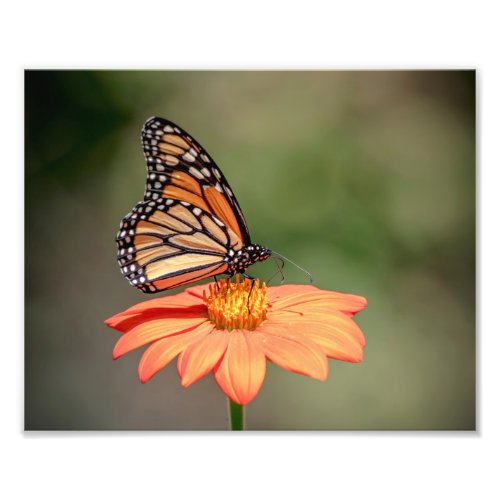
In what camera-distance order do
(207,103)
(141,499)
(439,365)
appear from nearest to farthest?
1. (141,499)
2. (439,365)
3. (207,103)

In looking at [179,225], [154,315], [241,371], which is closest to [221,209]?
[179,225]

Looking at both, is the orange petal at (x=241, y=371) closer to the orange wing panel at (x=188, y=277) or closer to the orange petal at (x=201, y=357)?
the orange petal at (x=201, y=357)

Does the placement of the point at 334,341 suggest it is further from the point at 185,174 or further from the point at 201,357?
the point at 185,174

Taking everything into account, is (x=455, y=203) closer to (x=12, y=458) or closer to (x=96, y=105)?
(x=96, y=105)

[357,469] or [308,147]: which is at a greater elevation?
[308,147]

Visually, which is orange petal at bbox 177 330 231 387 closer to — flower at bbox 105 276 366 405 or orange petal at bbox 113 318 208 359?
flower at bbox 105 276 366 405
